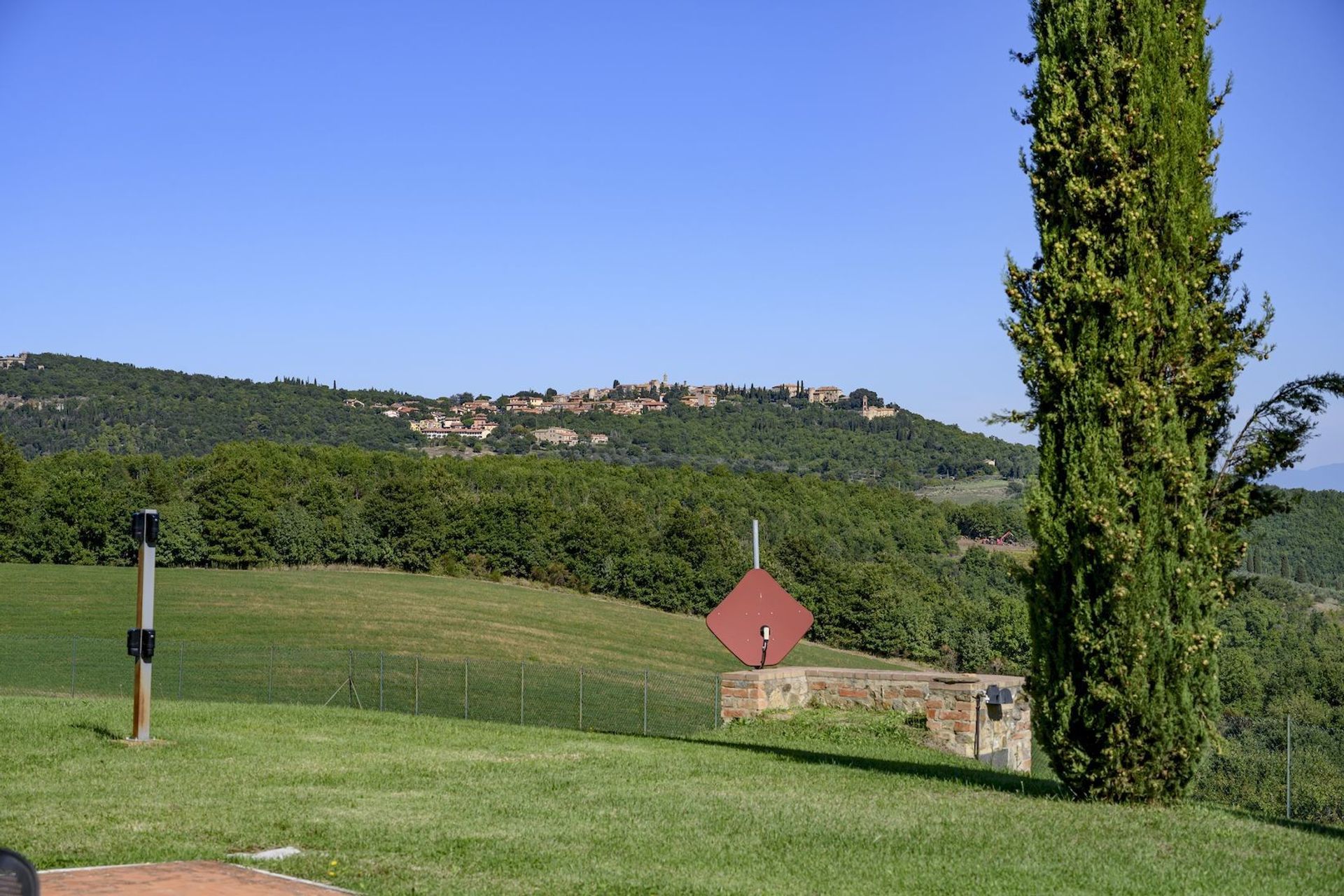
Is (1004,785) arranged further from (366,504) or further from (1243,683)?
(366,504)

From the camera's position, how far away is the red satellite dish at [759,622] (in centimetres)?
1911

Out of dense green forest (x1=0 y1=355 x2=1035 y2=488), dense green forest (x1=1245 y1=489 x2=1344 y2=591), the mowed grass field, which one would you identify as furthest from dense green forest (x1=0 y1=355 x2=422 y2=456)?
dense green forest (x1=1245 y1=489 x2=1344 y2=591)

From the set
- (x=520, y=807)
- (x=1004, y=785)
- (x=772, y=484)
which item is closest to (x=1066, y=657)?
(x=1004, y=785)

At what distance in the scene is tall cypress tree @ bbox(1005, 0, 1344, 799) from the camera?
10.1 m

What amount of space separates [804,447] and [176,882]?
176504 millimetres

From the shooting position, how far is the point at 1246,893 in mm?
7023

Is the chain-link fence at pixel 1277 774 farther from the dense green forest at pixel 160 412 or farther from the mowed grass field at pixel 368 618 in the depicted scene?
the dense green forest at pixel 160 412

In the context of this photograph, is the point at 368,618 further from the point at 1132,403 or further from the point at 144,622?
the point at 1132,403

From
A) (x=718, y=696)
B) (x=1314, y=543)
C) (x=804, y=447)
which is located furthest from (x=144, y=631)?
(x=804, y=447)

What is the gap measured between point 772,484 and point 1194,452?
10270cm

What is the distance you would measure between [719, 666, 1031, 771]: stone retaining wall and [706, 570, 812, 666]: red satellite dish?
0.63 m

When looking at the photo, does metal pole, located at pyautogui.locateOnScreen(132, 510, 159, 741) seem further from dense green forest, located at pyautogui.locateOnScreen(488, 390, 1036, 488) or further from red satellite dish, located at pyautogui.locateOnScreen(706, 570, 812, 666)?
dense green forest, located at pyautogui.locateOnScreen(488, 390, 1036, 488)

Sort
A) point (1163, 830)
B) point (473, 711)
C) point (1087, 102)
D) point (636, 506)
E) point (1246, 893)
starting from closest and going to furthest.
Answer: point (1246, 893), point (1163, 830), point (1087, 102), point (473, 711), point (636, 506)

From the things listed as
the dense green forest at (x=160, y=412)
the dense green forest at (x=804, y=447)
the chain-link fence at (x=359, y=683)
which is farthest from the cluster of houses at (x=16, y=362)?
the chain-link fence at (x=359, y=683)
